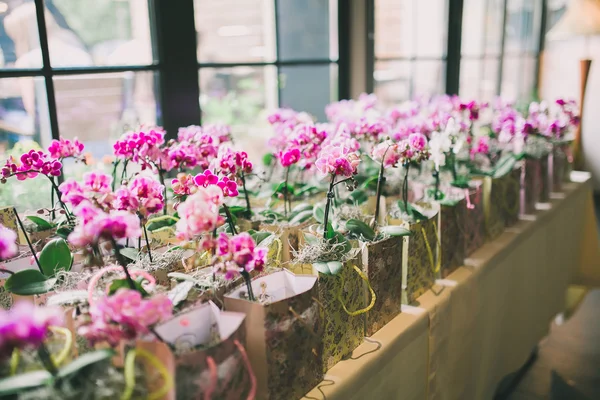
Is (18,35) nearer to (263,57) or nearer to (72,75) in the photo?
(72,75)

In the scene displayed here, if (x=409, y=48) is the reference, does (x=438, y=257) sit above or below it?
below

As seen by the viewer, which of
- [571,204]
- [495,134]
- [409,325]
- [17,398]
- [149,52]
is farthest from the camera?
[571,204]

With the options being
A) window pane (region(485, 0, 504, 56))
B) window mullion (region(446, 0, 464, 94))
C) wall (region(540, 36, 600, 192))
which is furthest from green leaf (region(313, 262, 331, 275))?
wall (region(540, 36, 600, 192))

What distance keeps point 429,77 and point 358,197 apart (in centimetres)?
223

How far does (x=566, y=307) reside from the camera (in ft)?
8.68

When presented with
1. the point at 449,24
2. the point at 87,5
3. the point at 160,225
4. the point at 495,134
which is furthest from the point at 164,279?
the point at 449,24

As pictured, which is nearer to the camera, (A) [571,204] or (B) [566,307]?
(A) [571,204]

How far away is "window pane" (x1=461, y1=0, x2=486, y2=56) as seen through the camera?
3745 mm

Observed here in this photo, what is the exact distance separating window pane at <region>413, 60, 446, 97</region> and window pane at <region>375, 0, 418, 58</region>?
164 mm

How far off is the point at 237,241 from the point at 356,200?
727mm

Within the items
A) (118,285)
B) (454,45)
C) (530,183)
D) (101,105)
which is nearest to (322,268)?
(118,285)

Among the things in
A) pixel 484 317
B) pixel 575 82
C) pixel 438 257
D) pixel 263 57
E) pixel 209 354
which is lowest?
pixel 484 317

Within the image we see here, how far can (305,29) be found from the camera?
2.54 meters

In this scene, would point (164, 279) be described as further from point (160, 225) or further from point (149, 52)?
point (149, 52)
